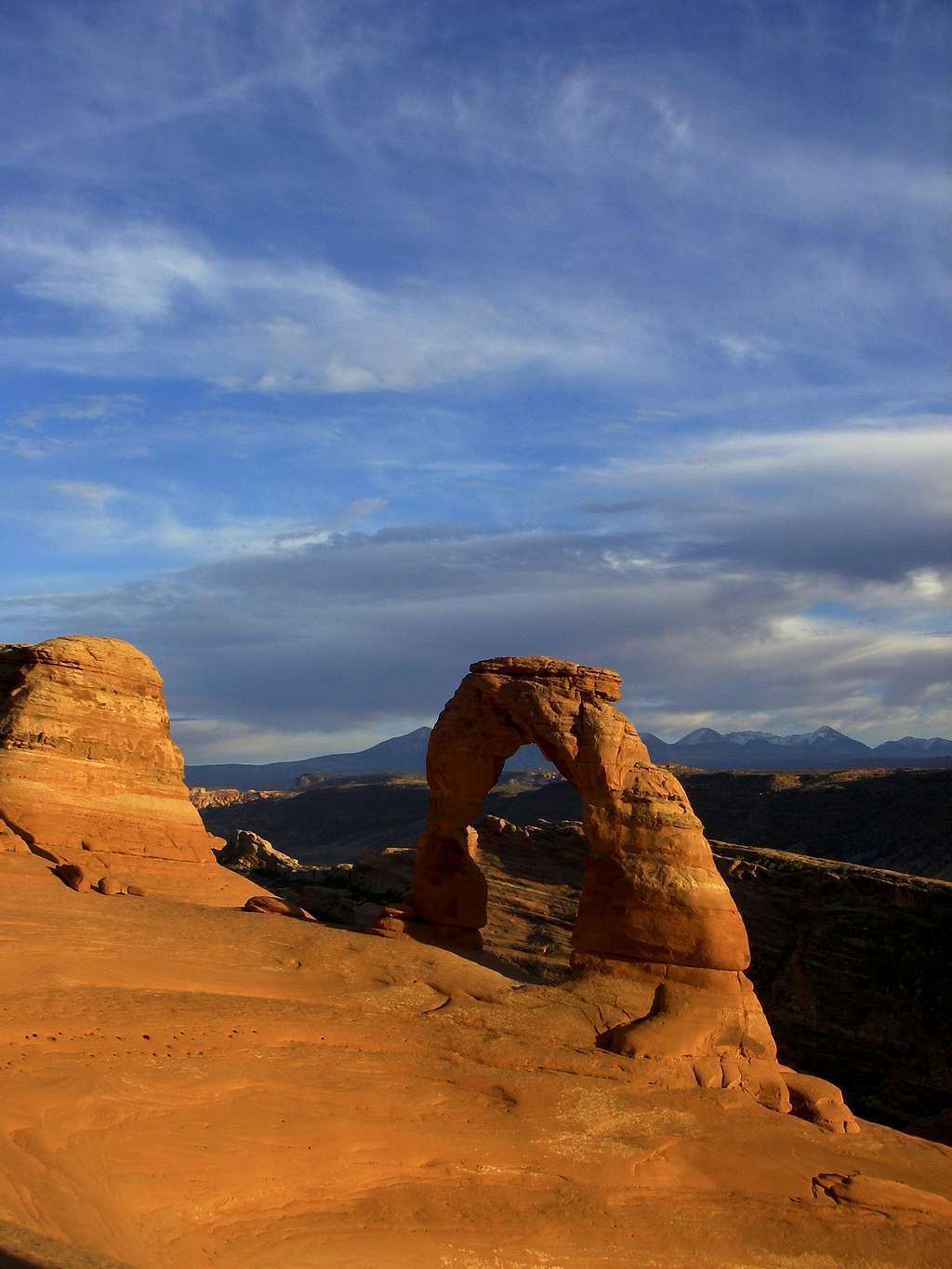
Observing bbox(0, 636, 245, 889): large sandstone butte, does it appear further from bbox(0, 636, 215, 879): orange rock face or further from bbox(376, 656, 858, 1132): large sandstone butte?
bbox(376, 656, 858, 1132): large sandstone butte

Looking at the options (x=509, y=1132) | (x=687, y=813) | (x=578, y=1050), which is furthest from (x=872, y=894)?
(x=509, y=1132)

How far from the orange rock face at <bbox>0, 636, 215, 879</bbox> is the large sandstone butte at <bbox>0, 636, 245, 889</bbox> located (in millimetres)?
19

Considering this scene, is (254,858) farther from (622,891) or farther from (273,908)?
(622,891)

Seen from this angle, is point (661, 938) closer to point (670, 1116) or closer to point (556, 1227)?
point (670, 1116)

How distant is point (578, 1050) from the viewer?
16.0 meters

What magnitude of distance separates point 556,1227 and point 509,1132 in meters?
1.34

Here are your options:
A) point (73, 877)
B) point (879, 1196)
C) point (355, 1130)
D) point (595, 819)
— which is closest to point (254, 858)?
point (73, 877)

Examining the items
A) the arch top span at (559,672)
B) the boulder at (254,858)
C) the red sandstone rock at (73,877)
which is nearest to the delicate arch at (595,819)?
the arch top span at (559,672)

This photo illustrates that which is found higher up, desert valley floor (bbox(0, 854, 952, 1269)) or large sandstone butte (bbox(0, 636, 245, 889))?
large sandstone butte (bbox(0, 636, 245, 889))

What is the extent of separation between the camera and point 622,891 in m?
19.6

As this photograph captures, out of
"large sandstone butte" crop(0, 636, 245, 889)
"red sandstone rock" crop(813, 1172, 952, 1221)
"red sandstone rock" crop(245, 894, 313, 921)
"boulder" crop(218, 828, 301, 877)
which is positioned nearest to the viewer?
"red sandstone rock" crop(813, 1172, 952, 1221)

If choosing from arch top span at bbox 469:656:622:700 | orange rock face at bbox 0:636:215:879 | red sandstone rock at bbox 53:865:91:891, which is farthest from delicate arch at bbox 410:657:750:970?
red sandstone rock at bbox 53:865:91:891

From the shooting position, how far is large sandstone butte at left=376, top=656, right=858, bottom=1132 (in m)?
17.3

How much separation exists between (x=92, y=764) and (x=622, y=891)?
9.98 meters
